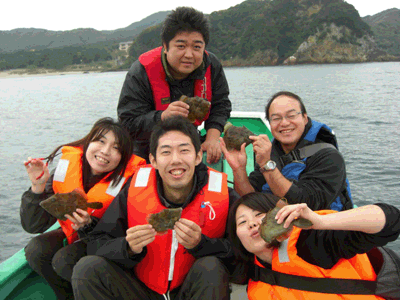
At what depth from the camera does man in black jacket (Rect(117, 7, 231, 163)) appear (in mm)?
3232

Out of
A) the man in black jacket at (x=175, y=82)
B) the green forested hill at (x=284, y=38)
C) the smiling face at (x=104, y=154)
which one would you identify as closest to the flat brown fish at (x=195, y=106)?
the man in black jacket at (x=175, y=82)

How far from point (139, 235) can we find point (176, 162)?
56 cm

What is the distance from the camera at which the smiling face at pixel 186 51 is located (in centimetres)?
325

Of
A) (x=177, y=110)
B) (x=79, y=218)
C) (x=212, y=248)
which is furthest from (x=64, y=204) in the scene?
(x=177, y=110)

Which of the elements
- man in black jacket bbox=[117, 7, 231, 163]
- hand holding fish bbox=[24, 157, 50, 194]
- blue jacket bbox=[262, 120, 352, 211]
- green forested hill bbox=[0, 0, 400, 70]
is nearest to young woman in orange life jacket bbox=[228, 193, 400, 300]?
blue jacket bbox=[262, 120, 352, 211]

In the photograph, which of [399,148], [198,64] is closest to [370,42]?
[399,148]

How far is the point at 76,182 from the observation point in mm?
3029

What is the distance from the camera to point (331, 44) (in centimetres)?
8306

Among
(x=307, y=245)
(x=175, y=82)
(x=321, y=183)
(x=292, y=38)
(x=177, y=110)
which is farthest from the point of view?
(x=292, y=38)

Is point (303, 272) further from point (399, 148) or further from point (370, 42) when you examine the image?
point (370, 42)

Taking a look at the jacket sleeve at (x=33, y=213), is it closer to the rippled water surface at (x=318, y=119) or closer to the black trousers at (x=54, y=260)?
the black trousers at (x=54, y=260)

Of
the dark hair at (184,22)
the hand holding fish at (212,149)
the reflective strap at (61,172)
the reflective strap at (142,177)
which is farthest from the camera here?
the hand holding fish at (212,149)

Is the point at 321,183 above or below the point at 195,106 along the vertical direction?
Answer: below

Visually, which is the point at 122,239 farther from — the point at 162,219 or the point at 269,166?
the point at 269,166
